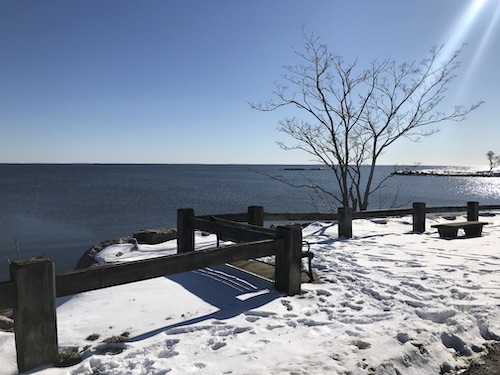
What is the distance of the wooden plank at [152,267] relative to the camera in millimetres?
3441

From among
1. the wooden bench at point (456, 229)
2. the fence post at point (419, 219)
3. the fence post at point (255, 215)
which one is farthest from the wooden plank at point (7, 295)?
the fence post at point (419, 219)

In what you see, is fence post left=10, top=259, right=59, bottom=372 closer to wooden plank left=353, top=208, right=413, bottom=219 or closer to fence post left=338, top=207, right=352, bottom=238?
fence post left=338, top=207, right=352, bottom=238

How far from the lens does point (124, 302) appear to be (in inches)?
190

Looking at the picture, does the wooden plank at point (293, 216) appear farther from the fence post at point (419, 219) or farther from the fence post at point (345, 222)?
the fence post at point (419, 219)

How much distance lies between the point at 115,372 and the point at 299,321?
6.45 ft

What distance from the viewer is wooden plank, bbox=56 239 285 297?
11.3 ft

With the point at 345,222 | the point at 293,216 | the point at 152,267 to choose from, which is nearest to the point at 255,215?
the point at 293,216

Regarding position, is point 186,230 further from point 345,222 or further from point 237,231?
point 345,222

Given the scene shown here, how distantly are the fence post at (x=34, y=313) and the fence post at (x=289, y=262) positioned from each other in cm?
280

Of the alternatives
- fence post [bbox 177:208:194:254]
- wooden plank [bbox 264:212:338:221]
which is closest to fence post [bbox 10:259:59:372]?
fence post [bbox 177:208:194:254]

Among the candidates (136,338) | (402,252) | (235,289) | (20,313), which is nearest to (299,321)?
(235,289)

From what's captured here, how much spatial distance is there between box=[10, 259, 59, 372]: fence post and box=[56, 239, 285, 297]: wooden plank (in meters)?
0.16

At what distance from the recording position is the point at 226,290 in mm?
5301

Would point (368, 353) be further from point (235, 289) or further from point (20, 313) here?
point (20, 313)
